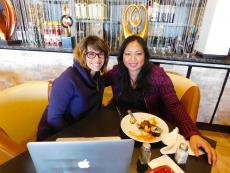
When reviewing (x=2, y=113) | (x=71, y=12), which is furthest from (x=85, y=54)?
(x=71, y=12)

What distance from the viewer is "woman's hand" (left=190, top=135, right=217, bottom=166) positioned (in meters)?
0.78

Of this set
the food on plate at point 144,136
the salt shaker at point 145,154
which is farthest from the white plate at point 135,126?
the salt shaker at point 145,154

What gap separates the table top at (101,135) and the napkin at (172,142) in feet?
0.07

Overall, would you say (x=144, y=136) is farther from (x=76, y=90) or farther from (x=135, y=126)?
(x=76, y=90)

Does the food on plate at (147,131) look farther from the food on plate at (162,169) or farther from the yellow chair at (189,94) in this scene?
the yellow chair at (189,94)

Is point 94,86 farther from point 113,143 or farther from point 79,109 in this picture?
point 113,143

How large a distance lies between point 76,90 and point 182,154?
68cm

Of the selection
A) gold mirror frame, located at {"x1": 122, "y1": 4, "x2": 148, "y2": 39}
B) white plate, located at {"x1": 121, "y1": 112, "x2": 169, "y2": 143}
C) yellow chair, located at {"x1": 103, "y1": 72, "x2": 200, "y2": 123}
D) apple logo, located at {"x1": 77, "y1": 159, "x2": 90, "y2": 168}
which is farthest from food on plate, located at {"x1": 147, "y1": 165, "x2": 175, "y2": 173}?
gold mirror frame, located at {"x1": 122, "y1": 4, "x2": 148, "y2": 39}

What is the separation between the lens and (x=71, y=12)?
204 centimetres

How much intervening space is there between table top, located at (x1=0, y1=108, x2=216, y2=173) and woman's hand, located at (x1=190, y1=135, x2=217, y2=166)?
23 mm

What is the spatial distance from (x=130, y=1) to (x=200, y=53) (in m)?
1.00

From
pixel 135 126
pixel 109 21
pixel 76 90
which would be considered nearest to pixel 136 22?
pixel 109 21

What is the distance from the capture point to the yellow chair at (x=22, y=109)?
1.11m

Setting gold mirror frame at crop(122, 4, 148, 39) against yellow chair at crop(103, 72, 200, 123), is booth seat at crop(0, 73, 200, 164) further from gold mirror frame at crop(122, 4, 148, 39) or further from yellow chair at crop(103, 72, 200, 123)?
gold mirror frame at crop(122, 4, 148, 39)
